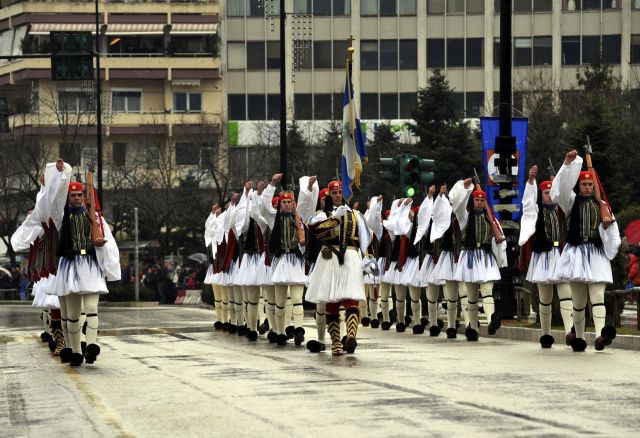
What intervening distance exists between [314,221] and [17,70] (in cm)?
7197

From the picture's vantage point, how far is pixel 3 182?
228 ft

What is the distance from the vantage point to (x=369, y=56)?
8994 centimetres

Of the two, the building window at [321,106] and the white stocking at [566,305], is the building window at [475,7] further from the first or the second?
the white stocking at [566,305]

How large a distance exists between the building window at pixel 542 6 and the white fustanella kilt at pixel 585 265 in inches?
2751

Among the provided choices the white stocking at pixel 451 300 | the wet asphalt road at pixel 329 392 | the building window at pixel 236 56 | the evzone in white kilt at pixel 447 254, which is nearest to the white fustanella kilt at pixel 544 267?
the wet asphalt road at pixel 329 392

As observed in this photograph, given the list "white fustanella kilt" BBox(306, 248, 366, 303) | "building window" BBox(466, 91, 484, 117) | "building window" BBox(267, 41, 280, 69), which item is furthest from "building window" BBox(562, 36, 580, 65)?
"white fustanella kilt" BBox(306, 248, 366, 303)

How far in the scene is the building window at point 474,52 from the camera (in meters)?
89.2

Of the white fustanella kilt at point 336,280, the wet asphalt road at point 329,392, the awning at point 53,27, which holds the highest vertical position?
the awning at point 53,27

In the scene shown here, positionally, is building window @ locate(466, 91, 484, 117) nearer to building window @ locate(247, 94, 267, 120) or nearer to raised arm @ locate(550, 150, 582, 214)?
building window @ locate(247, 94, 267, 120)

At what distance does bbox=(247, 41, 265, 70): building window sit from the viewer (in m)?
90.3

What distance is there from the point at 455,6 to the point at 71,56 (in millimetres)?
55203

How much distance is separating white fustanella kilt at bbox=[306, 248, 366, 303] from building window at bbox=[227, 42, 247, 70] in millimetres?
71324

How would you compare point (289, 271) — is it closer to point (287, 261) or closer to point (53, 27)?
point (287, 261)

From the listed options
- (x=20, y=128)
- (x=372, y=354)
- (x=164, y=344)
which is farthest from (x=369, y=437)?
(x=20, y=128)
